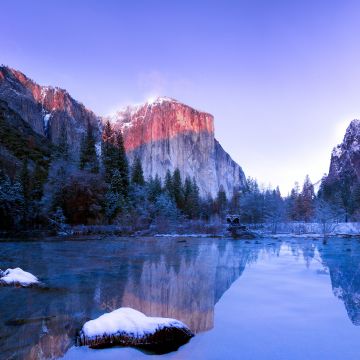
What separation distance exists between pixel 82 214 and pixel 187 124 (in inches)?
3923

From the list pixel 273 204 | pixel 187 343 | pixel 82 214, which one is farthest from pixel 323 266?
pixel 273 204

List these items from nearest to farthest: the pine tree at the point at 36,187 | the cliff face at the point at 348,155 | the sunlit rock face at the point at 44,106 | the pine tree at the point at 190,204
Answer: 1. the pine tree at the point at 36,187
2. the pine tree at the point at 190,204
3. the sunlit rock face at the point at 44,106
4. the cliff face at the point at 348,155

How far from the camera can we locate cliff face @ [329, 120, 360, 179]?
124m

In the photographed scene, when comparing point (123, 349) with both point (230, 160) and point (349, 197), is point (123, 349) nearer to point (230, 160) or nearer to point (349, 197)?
point (349, 197)

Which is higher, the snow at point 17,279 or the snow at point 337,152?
the snow at point 337,152

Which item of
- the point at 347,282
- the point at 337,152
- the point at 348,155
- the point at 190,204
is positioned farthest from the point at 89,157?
the point at 337,152

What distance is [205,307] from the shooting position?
7945 mm

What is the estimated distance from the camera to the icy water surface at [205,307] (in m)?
5.31

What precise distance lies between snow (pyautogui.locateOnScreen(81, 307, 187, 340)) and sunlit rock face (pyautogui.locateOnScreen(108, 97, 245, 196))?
116462mm

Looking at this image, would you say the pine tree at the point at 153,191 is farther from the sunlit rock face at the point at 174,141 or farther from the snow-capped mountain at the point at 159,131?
the sunlit rock face at the point at 174,141

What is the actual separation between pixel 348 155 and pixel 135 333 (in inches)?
5485

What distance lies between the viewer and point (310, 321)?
694 centimetres

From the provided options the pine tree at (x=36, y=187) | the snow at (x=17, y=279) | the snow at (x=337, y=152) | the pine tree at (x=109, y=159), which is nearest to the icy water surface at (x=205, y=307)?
the snow at (x=17, y=279)

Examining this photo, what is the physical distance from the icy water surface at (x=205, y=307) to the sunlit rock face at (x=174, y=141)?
10954cm
